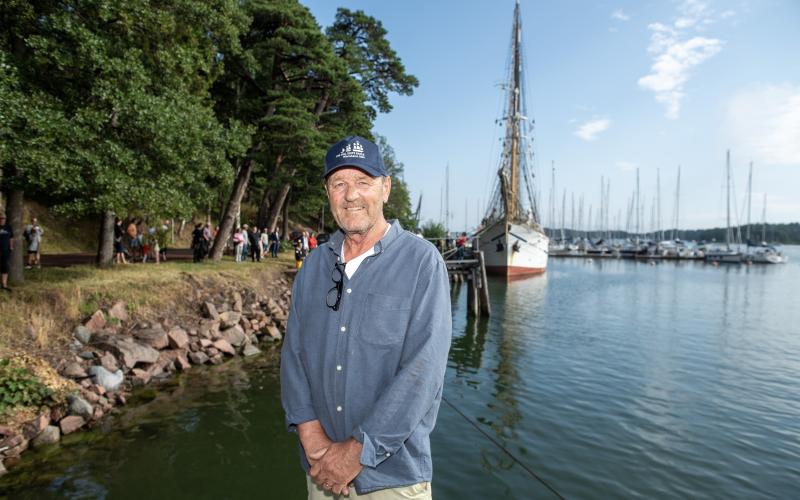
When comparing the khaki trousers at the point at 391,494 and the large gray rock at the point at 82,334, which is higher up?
the khaki trousers at the point at 391,494

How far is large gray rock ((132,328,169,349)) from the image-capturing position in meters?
10.8

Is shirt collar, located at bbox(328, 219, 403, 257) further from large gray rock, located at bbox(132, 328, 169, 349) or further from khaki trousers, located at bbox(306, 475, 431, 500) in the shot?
large gray rock, located at bbox(132, 328, 169, 349)

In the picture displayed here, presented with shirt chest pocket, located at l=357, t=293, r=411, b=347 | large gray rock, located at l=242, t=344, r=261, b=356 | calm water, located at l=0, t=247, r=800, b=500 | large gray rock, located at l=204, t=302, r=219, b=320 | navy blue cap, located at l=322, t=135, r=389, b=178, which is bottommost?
calm water, located at l=0, t=247, r=800, b=500

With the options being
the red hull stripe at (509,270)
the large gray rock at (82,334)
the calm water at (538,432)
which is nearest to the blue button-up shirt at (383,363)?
the calm water at (538,432)

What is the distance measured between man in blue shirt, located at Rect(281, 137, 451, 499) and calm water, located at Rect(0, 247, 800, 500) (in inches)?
192

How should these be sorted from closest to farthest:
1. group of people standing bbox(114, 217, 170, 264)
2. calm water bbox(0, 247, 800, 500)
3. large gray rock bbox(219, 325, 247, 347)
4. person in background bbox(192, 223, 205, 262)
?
calm water bbox(0, 247, 800, 500) < large gray rock bbox(219, 325, 247, 347) < group of people standing bbox(114, 217, 170, 264) < person in background bbox(192, 223, 205, 262)

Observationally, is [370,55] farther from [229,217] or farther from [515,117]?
[515,117]

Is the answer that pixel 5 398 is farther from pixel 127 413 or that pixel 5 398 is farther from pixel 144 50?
pixel 144 50

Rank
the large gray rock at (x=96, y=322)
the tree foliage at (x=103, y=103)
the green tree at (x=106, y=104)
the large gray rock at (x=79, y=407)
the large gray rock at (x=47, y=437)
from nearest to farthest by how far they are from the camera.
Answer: the large gray rock at (x=47, y=437), the large gray rock at (x=79, y=407), the tree foliage at (x=103, y=103), the green tree at (x=106, y=104), the large gray rock at (x=96, y=322)

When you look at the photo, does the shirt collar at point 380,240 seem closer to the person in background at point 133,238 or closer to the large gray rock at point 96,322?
the large gray rock at point 96,322

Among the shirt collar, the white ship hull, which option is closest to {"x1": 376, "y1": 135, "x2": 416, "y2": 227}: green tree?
the white ship hull

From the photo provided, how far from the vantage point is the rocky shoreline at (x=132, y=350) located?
710 cm

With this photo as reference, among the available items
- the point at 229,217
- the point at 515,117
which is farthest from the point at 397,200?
the point at 229,217

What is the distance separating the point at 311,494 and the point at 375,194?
165 cm
